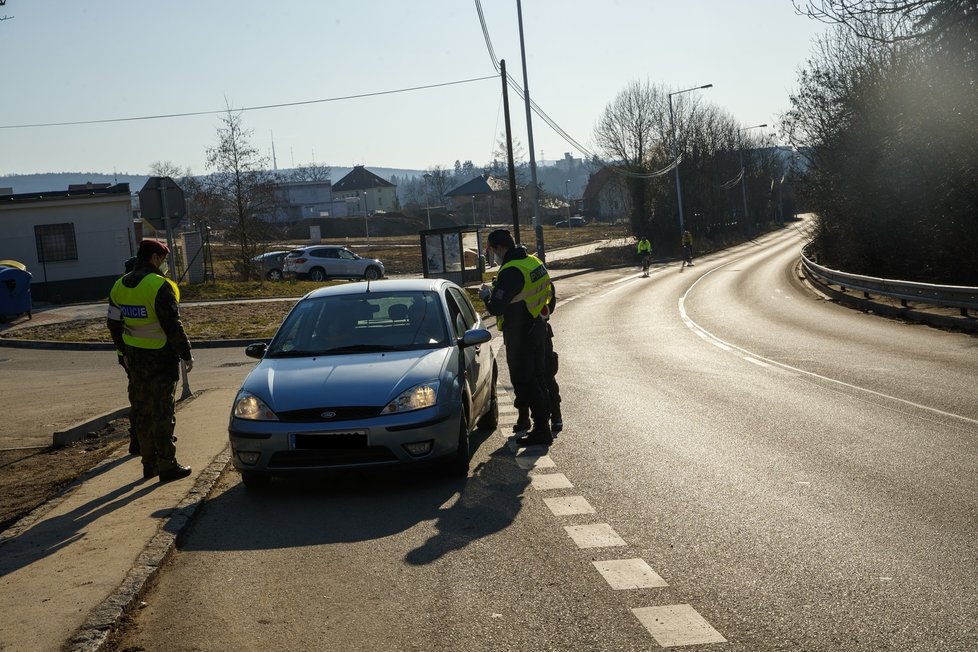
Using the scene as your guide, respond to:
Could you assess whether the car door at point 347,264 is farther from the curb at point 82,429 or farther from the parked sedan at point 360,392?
the parked sedan at point 360,392

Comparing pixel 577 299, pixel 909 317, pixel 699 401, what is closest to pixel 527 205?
pixel 577 299

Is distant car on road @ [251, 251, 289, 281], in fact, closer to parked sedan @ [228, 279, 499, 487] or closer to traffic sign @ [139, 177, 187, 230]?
traffic sign @ [139, 177, 187, 230]

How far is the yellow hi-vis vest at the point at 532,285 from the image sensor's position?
393 inches

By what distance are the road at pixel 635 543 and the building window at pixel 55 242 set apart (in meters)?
31.1

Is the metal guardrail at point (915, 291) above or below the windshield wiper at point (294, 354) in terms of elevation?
below

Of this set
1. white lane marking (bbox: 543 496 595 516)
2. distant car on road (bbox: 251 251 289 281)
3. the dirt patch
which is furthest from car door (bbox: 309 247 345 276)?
white lane marking (bbox: 543 496 595 516)

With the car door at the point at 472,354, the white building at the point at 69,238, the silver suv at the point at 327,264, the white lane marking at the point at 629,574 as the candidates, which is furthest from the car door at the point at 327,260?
the white lane marking at the point at 629,574

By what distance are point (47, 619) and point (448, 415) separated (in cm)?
→ 358

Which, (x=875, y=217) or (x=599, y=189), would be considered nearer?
(x=875, y=217)

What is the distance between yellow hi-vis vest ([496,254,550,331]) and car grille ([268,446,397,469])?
7.75 feet

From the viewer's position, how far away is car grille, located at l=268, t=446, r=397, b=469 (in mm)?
7938

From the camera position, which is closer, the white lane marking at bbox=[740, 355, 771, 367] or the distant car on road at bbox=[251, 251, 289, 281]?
the white lane marking at bbox=[740, 355, 771, 367]

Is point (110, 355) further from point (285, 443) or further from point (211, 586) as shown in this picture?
point (211, 586)

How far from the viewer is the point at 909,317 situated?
78.1 ft
